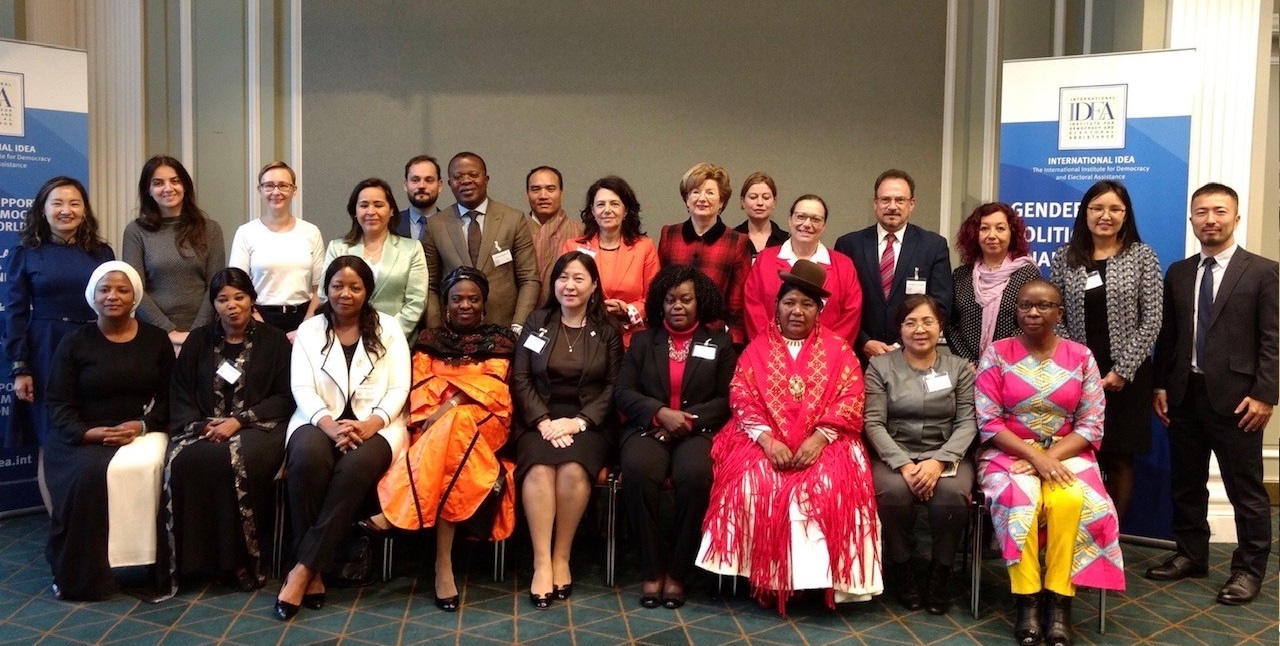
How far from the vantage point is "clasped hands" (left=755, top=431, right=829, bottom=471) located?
11.1 feet

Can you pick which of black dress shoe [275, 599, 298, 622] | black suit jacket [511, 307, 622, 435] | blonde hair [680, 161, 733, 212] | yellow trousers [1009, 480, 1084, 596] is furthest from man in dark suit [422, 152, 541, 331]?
yellow trousers [1009, 480, 1084, 596]

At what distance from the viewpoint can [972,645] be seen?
3.14 metres

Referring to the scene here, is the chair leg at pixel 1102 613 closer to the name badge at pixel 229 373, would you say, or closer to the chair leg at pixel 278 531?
the chair leg at pixel 278 531

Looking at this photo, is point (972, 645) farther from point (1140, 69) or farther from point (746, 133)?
point (746, 133)

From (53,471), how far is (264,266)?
1.11m

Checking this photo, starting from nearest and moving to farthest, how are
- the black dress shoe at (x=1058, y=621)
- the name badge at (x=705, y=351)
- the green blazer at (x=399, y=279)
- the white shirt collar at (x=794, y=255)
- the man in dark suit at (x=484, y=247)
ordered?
the black dress shoe at (x=1058, y=621), the name badge at (x=705, y=351), the white shirt collar at (x=794, y=255), the green blazer at (x=399, y=279), the man in dark suit at (x=484, y=247)

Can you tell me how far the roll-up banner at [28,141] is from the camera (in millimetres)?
4477

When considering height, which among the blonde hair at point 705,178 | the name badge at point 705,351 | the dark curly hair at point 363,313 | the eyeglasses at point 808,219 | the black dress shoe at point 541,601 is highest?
the blonde hair at point 705,178

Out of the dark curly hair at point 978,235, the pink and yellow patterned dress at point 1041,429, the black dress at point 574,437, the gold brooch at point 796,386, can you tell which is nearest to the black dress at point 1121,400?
the dark curly hair at point 978,235

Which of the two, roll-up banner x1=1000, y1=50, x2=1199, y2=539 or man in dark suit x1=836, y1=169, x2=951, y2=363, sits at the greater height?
roll-up banner x1=1000, y1=50, x2=1199, y2=539

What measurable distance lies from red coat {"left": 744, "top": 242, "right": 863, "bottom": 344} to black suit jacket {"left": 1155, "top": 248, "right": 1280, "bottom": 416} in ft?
4.10

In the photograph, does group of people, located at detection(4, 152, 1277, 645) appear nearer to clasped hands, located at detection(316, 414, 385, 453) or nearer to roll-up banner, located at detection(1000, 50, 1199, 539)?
clasped hands, located at detection(316, 414, 385, 453)

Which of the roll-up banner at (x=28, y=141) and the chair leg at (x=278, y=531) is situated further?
the roll-up banner at (x=28, y=141)

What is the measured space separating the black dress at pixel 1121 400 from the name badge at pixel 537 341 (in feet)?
6.98
